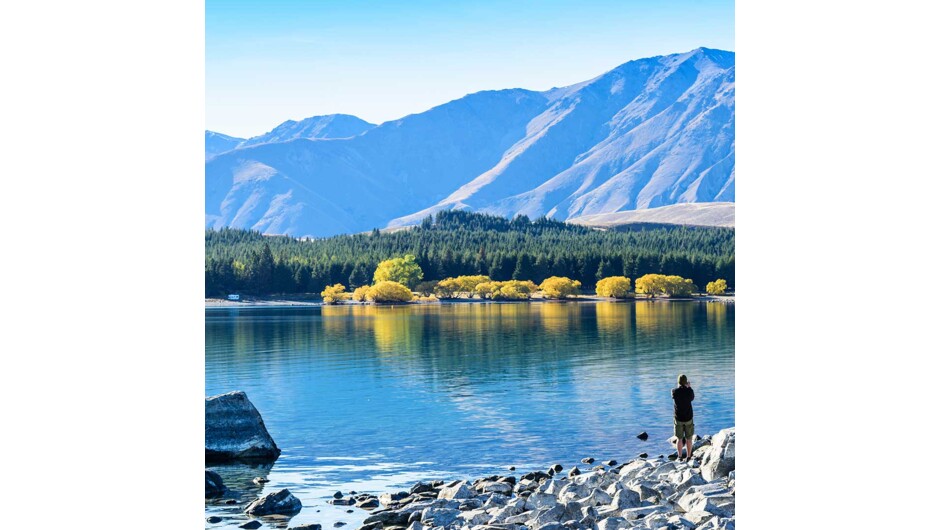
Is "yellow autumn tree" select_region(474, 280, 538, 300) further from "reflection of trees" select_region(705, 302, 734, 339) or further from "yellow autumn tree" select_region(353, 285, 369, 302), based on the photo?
"reflection of trees" select_region(705, 302, 734, 339)

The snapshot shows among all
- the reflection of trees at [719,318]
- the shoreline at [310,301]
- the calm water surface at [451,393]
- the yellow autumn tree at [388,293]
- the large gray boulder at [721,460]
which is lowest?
the calm water surface at [451,393]

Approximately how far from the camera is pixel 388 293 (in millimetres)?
86188

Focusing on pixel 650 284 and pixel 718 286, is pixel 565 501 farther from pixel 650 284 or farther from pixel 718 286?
pixel 650 284

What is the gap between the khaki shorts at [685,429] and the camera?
41.9 feet

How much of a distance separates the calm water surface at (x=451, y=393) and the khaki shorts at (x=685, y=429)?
2326 mm

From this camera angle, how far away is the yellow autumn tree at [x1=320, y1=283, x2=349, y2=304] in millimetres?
85188

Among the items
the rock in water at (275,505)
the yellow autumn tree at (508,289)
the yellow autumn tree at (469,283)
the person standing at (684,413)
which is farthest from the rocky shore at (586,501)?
the yellow autumn tree at (469,283)

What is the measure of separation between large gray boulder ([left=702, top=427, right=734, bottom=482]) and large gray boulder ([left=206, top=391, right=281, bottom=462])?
22.5ft

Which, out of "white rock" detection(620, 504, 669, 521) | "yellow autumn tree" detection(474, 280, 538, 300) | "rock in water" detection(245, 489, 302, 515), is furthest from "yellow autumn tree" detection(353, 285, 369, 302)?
"white rock" detection(620, 504, 669, 521)

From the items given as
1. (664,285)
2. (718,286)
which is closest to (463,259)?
(664,285)

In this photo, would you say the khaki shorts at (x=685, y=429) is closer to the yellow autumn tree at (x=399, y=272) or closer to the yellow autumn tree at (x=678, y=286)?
the yellow autumn tree at (x=678, y=286)
